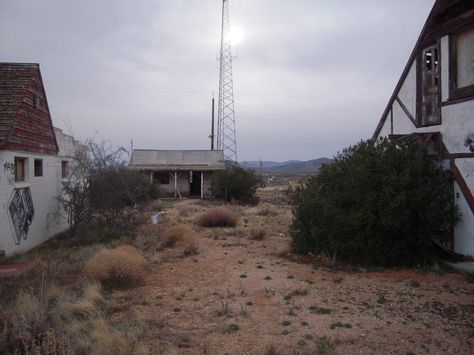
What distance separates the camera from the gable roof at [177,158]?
111ft

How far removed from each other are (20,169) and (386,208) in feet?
34.0

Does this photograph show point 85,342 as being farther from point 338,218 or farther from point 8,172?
point 8,172

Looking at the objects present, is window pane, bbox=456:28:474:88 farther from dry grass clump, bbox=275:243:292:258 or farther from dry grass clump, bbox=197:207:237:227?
dry grass clump, bbox=197:207:237:227

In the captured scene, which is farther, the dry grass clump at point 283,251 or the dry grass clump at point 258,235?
the dry grass clump at point 258,235

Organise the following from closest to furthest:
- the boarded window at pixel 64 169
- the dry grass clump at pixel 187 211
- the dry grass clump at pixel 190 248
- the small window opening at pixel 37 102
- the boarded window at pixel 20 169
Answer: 1. the dry grass clump at pixel 190 248
2. the boarded window at pixel 20 169
3. the small window opening at pixel 37 102
4. the boarded window at pixel 64 169
5. the dry grass clump at pixel 187 211

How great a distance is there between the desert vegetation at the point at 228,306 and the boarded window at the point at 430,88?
146 inches

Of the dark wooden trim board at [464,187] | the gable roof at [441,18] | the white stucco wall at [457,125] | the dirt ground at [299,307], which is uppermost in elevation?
the gable roof at [441,18]

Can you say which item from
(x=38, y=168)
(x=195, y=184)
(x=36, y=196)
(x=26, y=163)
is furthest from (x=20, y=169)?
(x=195, y=184)

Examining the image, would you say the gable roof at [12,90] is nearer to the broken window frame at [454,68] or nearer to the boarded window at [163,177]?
the broken window frame at [454,68]

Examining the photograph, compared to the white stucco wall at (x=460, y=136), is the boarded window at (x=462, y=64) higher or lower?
higher

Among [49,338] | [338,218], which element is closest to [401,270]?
[338,218]

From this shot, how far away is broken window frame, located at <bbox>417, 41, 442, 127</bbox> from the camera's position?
972 centimetres

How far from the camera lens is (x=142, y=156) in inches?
1371

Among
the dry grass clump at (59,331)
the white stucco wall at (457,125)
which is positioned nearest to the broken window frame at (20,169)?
the dry grass clump at (59,331)
